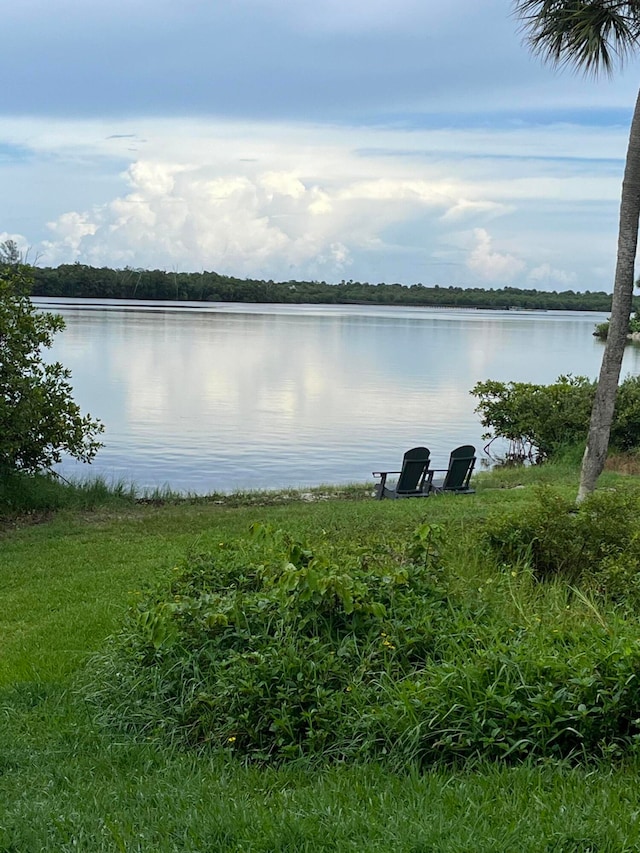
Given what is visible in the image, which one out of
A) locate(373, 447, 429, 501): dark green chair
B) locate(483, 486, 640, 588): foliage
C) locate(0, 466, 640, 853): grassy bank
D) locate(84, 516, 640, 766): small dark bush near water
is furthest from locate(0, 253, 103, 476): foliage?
locate(483, 486, 640, 588): foliage

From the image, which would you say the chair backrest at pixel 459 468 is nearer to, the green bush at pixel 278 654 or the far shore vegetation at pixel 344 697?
the far shore vegetation at pixel 344 697

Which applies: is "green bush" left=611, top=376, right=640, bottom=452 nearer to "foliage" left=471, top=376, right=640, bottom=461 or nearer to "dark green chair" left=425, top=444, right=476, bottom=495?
"foliage" left=471, top=376, right=640, bottom=461

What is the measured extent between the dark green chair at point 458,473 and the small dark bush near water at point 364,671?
9.75 meters

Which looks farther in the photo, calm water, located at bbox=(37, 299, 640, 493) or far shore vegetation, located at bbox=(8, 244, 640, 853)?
calm water, located at bbox=(37, 299, 640, 493)

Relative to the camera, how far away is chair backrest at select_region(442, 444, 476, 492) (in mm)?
15757

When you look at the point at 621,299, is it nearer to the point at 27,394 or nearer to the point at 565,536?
the point at 565,536

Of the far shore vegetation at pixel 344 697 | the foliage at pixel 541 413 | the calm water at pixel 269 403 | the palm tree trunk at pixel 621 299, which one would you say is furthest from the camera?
the calm water at pixel 269 403

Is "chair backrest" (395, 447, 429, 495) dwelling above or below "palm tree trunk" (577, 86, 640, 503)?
below

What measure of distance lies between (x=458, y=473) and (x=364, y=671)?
1127 cm

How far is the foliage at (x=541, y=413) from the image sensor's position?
20.2 m

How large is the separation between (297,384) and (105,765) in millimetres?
39465

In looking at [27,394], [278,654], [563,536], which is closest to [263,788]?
[278,654]

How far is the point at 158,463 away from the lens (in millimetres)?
23281

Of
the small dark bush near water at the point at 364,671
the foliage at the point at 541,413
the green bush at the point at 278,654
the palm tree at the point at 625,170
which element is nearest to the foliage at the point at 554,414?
the foliage at the point at 541,413
